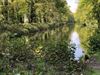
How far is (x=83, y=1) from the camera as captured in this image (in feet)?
211

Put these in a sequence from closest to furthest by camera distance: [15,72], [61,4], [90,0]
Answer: [15,72] → [90,0] → [61,4]

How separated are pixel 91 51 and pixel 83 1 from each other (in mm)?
39493

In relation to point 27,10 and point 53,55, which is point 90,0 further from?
point 53,55

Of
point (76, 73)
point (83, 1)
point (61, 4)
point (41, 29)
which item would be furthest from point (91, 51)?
point (61, 4)

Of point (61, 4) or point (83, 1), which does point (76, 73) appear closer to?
point (83, 1)

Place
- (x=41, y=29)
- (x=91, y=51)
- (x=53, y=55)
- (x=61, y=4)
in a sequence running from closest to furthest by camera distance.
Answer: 1. (x=53, y=55)
2. (x=91, y=51)
3. (x=41, y=29)
4. (x=61, y=4)

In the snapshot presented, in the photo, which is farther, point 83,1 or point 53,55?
point 83,1

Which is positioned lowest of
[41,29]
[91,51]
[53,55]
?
[41,29]

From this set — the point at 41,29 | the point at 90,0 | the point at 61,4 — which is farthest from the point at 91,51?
the point at 61,4

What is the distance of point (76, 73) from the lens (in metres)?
15.4

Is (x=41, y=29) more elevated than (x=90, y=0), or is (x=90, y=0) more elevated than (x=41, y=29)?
(x=90, y=0)

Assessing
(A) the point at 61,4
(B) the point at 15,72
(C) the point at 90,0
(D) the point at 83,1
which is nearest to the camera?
(B) the point at 15,72

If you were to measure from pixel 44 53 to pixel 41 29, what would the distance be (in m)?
58.4

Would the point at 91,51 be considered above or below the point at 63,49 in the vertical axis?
below
